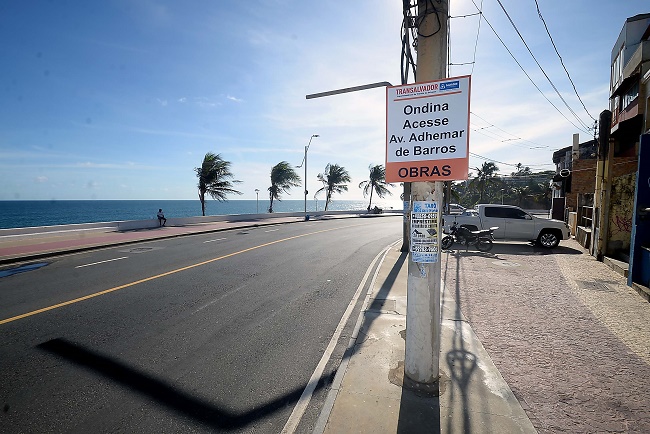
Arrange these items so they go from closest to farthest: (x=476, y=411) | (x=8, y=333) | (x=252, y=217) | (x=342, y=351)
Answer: (x=476, y=411)
(x=342, y=351)
(x=8, y=333)
(x=252, y=217)

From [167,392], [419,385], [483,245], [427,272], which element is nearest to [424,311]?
[427,272]

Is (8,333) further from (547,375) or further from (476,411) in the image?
(547,375)

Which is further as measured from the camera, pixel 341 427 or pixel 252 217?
pixel 252 217

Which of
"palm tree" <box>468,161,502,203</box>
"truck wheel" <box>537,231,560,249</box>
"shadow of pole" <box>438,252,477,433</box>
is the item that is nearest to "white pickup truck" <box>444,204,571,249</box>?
"truck wheel" <box>537,231,560,249</box>

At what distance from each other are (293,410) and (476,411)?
1.94 metres

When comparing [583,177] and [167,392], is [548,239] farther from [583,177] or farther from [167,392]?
[167,392]

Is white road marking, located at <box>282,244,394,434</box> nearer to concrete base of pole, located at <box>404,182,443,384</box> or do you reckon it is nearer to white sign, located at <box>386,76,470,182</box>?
concrete base of pole, located at <box>404,182,443,384</box>

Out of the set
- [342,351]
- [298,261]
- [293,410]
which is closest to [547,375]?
[342,351]

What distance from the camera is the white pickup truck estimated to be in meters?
14.0

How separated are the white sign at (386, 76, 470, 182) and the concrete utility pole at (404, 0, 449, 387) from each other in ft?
0.56

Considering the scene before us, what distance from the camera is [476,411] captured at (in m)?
3.23

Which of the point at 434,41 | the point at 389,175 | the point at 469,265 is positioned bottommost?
the point at 469,265

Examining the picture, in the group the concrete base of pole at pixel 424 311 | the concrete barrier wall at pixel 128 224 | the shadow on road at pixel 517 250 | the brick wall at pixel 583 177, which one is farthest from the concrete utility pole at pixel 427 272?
the brick wall at pixel 583 177

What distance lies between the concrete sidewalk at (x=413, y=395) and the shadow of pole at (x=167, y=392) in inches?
19.5
